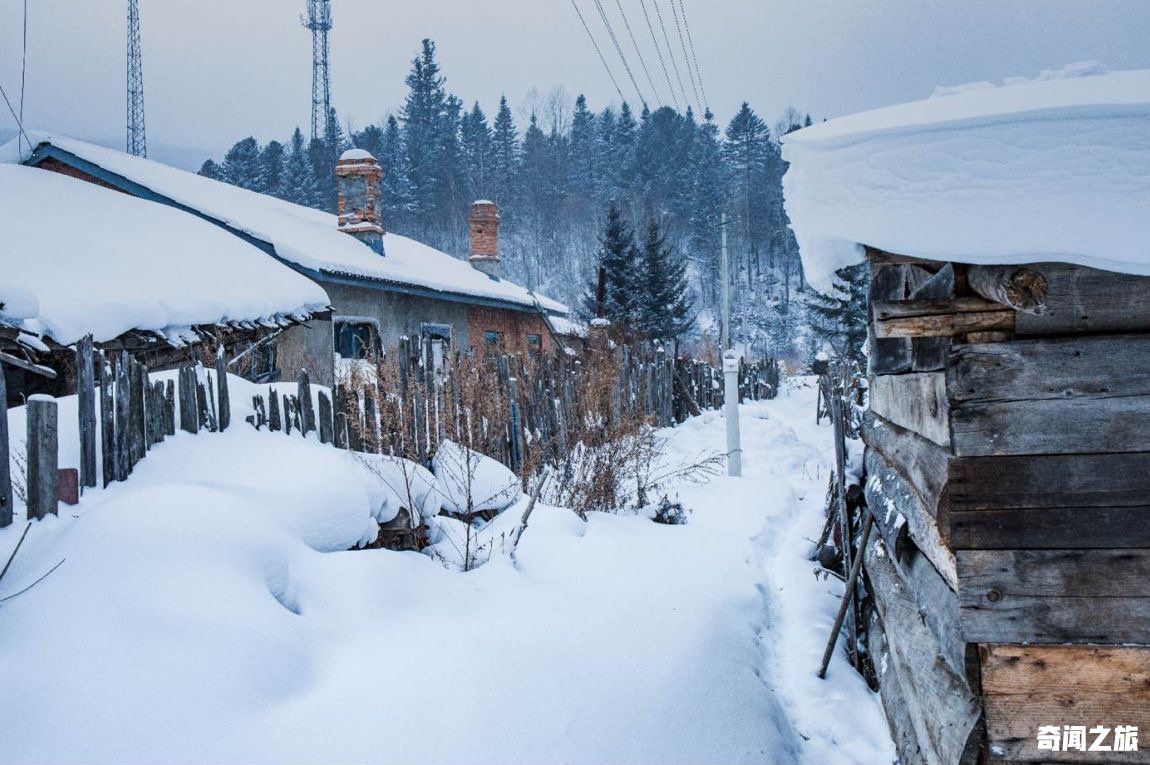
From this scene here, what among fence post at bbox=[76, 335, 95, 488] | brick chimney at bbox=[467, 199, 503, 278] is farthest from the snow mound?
brick chimney at bbox=[467, 199, 503, 278]

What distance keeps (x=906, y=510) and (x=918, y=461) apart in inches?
15.0

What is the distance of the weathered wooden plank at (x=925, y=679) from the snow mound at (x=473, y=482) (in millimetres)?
2725

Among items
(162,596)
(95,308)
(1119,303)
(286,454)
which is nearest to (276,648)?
(162,596)

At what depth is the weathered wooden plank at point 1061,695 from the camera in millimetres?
1998

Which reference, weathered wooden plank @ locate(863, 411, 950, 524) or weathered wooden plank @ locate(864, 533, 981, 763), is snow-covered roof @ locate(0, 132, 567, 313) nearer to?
weathered wooden plank @ locate(863, 411, 950, 524)

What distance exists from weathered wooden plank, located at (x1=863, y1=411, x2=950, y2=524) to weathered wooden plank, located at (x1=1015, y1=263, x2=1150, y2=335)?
504 millimetres

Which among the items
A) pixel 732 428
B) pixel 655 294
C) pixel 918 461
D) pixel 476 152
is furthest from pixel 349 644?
pixel 476 152

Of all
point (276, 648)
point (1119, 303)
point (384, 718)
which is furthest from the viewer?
point (276, 648)

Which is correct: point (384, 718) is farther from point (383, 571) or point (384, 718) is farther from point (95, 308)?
point (95, 308)

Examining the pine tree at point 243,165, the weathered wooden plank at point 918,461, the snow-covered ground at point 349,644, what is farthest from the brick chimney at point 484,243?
the pine tree at point 243,165

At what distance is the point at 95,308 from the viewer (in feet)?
22.1

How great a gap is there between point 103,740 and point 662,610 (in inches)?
97.5

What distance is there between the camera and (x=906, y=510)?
291 centimetres

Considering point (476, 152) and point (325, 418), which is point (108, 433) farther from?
point (476, 152)
